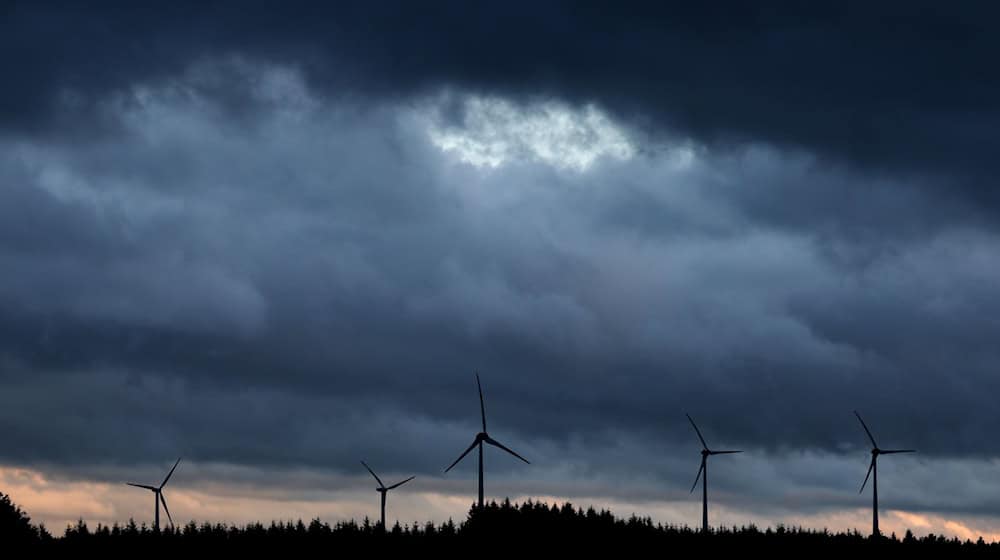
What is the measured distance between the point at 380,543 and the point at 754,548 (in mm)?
50819

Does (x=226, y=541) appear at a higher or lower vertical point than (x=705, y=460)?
lower

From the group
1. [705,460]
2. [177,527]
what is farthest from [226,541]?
[705,460]

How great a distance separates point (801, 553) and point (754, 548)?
5.67 metres

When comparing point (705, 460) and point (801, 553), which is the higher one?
point (705, 460)

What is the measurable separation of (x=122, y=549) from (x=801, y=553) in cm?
7977

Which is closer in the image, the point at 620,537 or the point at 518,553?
the point at 518,553

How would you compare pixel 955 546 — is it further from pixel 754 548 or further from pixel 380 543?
pixel 380 543

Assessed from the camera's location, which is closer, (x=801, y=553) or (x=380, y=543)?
(x=380, y=543)

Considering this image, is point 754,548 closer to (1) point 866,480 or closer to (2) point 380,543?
(1) point 866,480

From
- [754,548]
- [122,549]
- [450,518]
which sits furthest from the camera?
[754,548]

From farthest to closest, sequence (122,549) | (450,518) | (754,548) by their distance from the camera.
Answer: (754,548) < (450,518) < (122,549)

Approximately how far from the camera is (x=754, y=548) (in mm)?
175875

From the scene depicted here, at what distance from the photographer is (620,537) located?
513 feet

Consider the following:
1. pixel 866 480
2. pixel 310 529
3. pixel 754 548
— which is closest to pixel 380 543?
pixel 310 529
